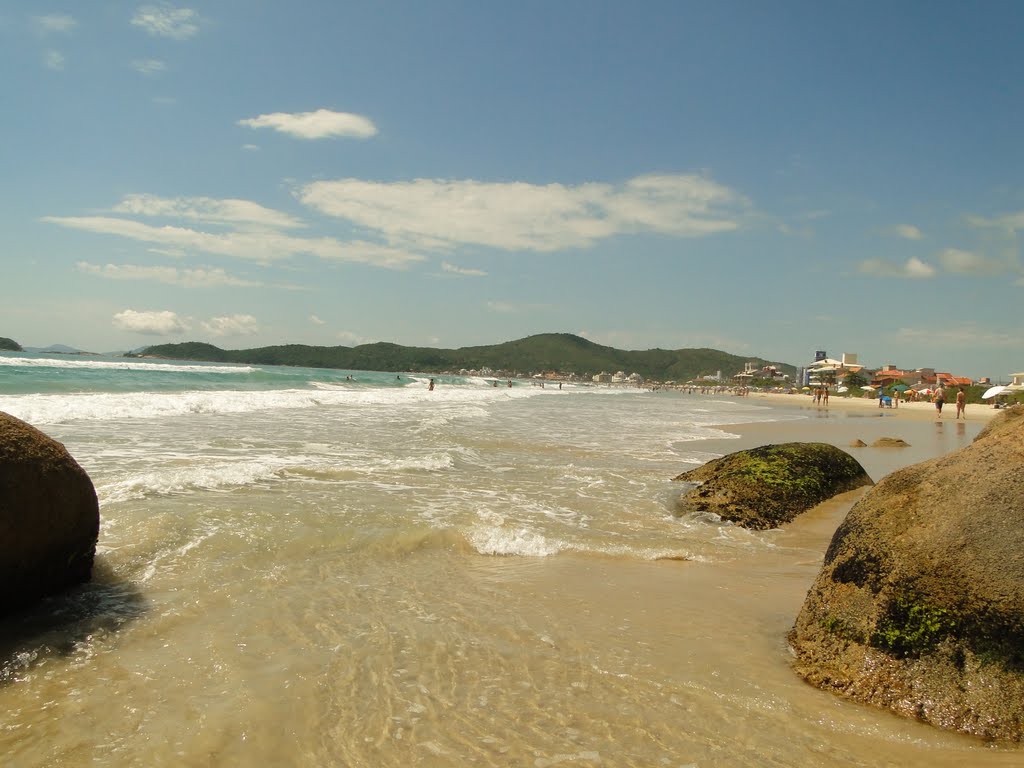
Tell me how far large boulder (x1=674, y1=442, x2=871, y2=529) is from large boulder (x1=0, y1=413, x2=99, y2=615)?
6802 mm

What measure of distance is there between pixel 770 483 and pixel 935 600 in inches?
215

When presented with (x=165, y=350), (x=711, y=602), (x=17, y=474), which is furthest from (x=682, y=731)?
(x=165, y=350)

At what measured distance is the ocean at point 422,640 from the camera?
3.08 m

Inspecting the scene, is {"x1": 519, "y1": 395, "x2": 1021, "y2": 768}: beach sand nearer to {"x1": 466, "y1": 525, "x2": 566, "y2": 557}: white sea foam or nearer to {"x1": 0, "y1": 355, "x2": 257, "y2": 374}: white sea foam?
{"x1": 466, "y1": 525, "x2": 566, "y2": 557}: white sea foam

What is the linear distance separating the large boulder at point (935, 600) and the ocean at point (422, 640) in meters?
0.20

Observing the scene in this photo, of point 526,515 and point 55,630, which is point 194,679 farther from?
point 526,515

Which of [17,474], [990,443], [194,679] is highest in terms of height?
[990,443]

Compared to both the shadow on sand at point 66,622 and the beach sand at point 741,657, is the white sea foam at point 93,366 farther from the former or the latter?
the beach sand at point 741,657

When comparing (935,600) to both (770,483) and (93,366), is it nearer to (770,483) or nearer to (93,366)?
Result: (770,483)

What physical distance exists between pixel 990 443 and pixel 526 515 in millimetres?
4995

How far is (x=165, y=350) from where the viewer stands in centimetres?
18738

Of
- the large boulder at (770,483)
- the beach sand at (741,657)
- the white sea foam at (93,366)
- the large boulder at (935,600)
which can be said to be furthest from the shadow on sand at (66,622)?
the white sea foam at (93,366)

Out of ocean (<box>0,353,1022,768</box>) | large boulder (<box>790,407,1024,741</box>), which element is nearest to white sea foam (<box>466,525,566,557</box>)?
ocean (<box>0,353,1022,768</box>)

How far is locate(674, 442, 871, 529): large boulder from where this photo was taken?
330 inches
